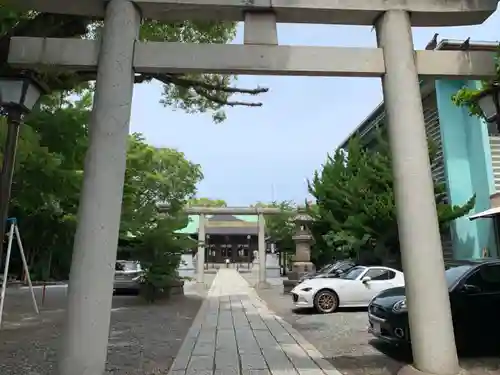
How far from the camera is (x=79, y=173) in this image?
1168cm

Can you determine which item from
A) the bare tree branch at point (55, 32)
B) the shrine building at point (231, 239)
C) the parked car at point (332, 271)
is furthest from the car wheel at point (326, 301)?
the shrine building at point (231, 239)

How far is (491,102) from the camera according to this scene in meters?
5.93

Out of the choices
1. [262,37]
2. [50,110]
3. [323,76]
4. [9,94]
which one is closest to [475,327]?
[323,76]

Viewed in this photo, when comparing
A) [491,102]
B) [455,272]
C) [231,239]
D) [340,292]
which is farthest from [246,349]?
[231,239]

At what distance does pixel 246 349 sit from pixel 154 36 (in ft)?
23.5

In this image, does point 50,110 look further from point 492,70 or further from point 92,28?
point 492,70

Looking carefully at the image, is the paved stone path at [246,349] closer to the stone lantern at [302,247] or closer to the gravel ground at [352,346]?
the gravel ground at [352,346]

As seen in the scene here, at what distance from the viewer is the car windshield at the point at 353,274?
12.7m

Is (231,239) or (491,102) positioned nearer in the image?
(491,102)

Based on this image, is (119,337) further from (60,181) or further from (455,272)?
(455,272)

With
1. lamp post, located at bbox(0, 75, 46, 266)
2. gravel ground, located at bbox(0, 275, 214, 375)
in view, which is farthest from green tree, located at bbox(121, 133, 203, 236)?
lamp post, located at bbox(0, 75, 46, 266)

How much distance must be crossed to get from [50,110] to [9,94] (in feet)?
24.9

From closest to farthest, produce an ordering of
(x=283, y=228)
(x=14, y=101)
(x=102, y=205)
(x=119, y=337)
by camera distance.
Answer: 1. (x=102, y=205)
2. (x=14, y=101)
3. (x=119, y=337)
4. (x=283, y=228)

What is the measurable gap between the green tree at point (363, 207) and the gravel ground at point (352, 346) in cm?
495
